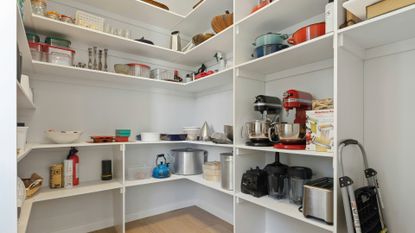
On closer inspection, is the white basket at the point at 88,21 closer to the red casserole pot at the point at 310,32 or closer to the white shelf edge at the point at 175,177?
the white shelf edge at the point at 175,177

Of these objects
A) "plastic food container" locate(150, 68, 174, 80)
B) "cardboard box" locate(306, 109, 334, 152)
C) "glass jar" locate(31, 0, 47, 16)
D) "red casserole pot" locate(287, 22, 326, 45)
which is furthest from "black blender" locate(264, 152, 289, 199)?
"glass jar" locate(31, 0, 47, 16)

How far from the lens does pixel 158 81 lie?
2186 mm

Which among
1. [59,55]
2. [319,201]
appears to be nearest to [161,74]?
[59,55]

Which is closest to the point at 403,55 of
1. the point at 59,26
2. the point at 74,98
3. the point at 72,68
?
the point at 72,68

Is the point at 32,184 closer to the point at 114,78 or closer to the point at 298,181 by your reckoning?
the point at 114,78

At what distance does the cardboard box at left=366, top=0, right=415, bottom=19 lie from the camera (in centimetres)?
88

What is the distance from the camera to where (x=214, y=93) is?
2.51 metres

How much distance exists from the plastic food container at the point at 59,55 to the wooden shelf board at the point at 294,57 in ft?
4.76

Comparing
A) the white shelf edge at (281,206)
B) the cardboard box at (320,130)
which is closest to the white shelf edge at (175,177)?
the white shelf edge at (281,206)

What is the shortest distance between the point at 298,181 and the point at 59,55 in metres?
2.12

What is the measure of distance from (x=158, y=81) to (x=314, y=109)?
155cm

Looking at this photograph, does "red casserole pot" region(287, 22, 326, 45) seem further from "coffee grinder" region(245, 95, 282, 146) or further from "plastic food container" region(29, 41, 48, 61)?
"plastic food container" region(29, 41, 48, 61)

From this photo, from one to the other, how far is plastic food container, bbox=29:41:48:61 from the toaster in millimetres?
2191

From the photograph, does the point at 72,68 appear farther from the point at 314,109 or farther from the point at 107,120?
the point at 314,109
